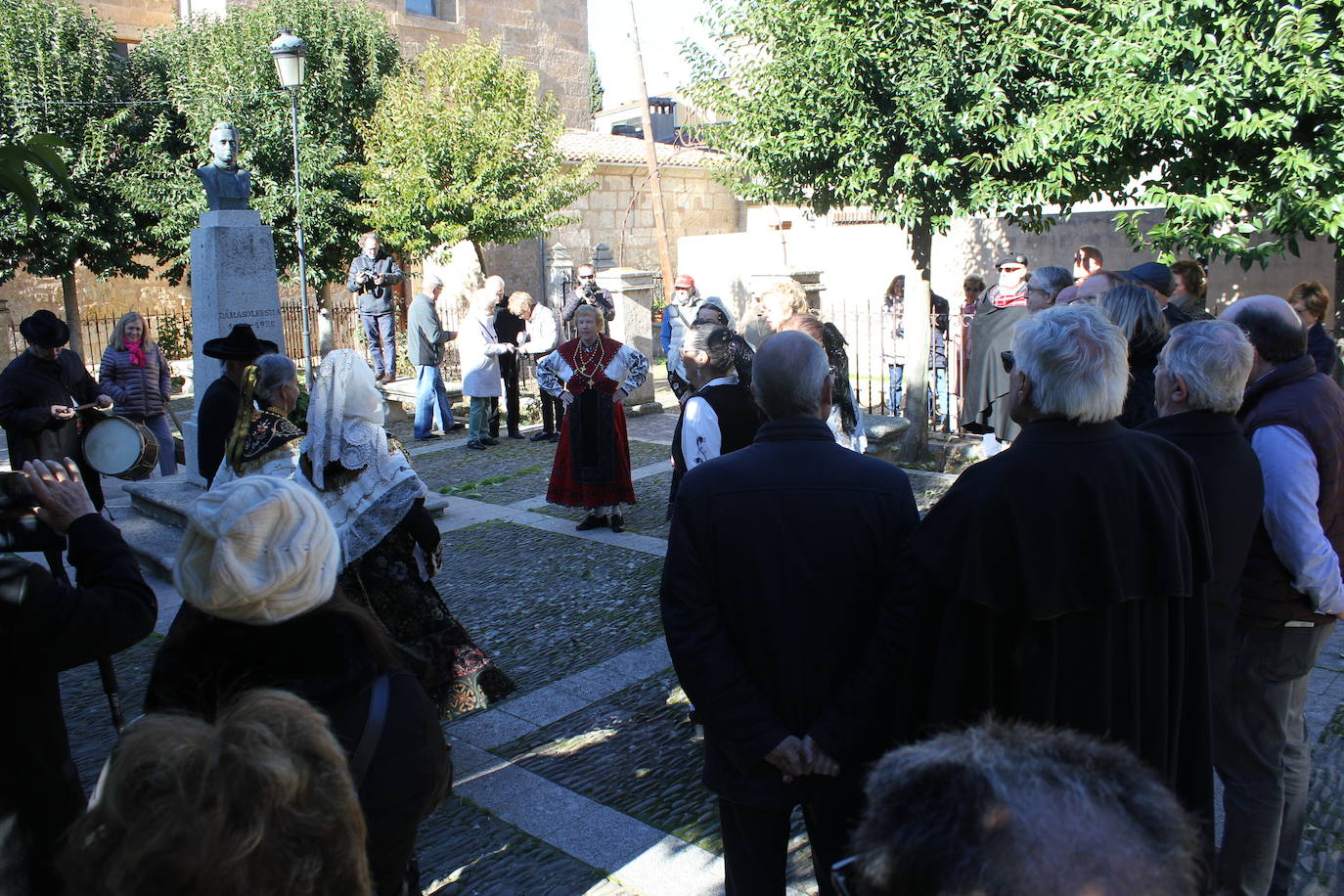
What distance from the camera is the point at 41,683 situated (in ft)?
7.00

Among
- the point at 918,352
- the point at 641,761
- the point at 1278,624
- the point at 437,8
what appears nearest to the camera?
the point at 1278,624

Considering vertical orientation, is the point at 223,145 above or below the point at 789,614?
above

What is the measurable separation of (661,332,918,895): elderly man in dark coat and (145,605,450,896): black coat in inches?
27.8

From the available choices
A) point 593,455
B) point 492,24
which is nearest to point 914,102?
point 593,455

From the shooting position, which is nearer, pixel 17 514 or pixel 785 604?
pixel 785 604

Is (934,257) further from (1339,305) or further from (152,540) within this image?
(152,540)

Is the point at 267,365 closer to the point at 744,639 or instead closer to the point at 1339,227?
the point at 744,639

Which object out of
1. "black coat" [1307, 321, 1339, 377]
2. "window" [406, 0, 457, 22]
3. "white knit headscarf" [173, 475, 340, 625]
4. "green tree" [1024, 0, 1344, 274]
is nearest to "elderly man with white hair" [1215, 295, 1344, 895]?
"white knit headscarf" [173, 475, 340, 625]

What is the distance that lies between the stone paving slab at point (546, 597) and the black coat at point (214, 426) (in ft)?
5.09

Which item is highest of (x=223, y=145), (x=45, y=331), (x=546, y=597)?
(x=223, y=145)

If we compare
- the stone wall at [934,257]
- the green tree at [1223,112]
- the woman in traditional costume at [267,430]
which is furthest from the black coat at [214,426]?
the stone wall at [934,257]

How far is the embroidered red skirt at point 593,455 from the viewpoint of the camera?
24.3 feet

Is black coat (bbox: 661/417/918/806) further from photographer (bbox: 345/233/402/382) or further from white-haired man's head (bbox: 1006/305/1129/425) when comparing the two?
photographer (bbox: 345/233/402/382)

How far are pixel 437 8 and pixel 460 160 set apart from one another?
30.1 feet
